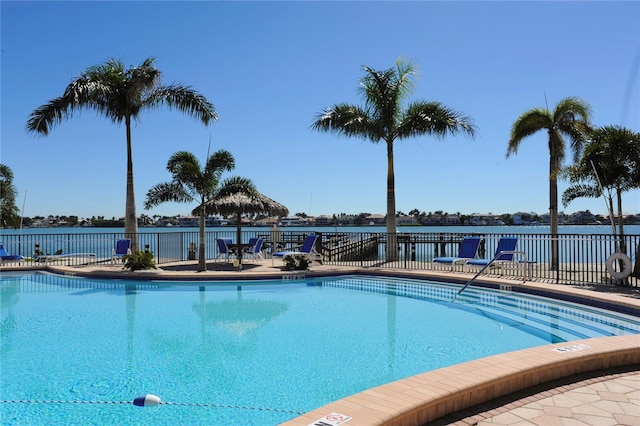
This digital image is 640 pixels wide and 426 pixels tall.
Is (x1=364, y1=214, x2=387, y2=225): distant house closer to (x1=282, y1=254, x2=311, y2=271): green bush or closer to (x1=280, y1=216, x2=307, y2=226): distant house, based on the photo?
(x1=280, y1=216, x2=307, y2=226): distant house

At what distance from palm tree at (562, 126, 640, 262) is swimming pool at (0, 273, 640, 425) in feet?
13.7

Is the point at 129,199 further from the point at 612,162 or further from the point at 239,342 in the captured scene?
the point at 612,162

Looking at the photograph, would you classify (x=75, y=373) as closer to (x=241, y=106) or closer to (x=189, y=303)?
(x=189, y=303)

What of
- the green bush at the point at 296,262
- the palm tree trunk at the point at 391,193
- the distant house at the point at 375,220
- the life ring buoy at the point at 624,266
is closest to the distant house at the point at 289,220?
the palm tree trunk at the point at 391,193

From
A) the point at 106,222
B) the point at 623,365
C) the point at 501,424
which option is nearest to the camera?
the point at 501,424

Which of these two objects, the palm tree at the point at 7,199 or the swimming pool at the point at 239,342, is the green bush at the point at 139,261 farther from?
the palm tree at the point at 7,199

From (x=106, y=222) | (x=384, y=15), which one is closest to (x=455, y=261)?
(x=384, y=15)

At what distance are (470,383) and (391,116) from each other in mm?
13938

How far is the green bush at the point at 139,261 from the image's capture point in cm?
1330

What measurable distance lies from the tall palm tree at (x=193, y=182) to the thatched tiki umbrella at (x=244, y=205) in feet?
1.02

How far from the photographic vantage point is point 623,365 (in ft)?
14.4

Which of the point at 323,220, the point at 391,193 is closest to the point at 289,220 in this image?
the point at 323,220

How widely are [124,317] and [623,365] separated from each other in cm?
729

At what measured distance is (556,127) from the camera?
15.0 meters
